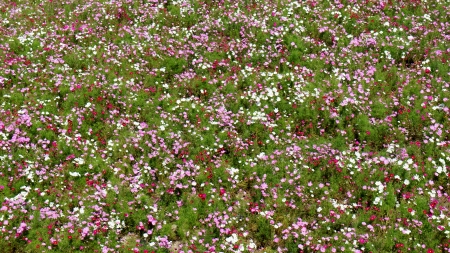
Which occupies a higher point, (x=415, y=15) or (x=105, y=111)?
(x=415, y=15)

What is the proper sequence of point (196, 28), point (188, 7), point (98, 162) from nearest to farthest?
point (98, 162) → point (196, 28) → point (188, 7)

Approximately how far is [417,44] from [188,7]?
27.6ft

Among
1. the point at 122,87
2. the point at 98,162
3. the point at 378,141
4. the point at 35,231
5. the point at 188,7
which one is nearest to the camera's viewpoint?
the point at 35,231

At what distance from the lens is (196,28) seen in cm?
1517

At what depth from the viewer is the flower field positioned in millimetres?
8828

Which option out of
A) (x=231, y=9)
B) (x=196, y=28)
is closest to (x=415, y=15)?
(x=231, y=9)

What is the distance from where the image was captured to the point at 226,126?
37.3 ft

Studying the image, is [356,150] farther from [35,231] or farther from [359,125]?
[35,231]

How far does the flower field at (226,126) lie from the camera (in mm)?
8828

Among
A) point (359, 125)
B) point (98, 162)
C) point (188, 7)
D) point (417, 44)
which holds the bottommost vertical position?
point (98, 162)

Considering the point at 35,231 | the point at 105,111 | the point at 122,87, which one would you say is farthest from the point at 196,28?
the point at 35,231

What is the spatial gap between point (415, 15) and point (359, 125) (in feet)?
22.8

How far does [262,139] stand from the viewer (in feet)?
36.1

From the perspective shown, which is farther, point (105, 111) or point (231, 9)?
point (231, 9)
